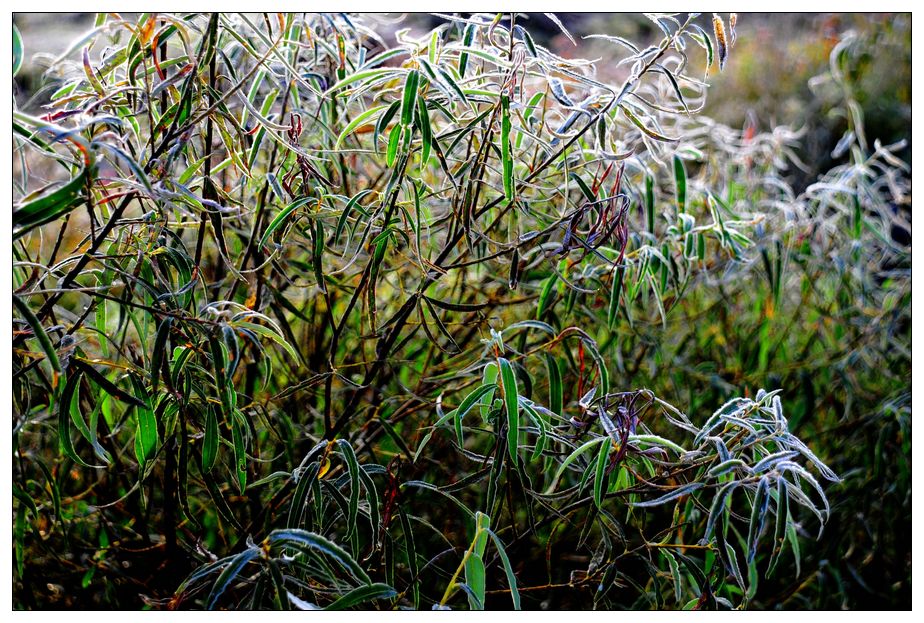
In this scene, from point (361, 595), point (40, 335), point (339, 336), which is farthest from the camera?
point (339, 336)

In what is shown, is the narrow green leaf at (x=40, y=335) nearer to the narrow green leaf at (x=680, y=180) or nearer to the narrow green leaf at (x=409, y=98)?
the narrow green leaf at (x=409, y=98)

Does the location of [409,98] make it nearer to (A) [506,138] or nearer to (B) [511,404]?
(A) [506,138]

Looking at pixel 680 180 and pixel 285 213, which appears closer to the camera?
pixel 285 213

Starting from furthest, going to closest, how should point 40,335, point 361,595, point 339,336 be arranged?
point 339,336
point 361,595
point 40,335

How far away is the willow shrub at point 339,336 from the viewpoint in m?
0.92

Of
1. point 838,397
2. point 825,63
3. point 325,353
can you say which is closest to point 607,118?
point 325,353

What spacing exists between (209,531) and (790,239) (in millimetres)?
1328

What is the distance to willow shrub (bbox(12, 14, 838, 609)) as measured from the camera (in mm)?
916

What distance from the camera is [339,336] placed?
1.19 meters

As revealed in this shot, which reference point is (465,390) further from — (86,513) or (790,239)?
(790,239)

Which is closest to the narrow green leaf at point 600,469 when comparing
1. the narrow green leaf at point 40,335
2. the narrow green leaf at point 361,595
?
the narrow green leaf at point 361,595

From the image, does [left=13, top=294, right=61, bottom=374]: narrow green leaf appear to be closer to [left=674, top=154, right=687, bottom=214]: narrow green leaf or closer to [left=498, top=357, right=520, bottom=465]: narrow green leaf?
[left=498, top=357, right=520, bottom=465]: narrow green leaf

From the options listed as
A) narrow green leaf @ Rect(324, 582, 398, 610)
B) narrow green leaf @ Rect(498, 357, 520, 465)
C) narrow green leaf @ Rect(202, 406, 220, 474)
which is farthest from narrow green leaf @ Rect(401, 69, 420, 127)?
narrow green leaf @ Rect(324, 582, 398, 610)

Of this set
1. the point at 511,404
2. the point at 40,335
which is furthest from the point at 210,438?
the point at 511,404
